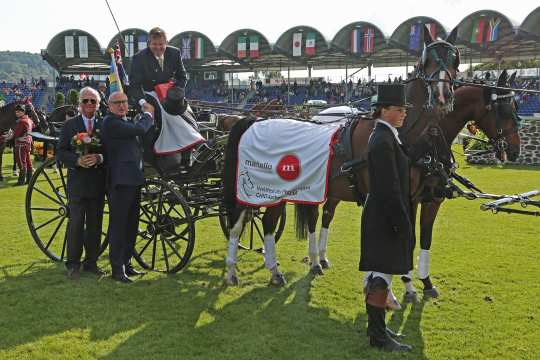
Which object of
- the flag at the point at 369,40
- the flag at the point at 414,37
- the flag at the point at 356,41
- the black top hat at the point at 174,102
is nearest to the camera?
the black top hat at the point at 174,102

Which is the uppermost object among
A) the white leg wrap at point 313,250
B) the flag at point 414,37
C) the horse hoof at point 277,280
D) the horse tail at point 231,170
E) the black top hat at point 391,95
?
the flag at point 414,37

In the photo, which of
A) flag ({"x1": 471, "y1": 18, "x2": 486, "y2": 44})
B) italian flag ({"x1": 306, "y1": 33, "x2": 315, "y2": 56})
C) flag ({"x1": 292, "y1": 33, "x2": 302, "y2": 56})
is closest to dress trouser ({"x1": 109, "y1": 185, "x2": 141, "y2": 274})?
flag ({"x1": 471, "y1": 18, "x2": 486, "y2": 44})

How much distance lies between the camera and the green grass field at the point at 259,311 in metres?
4.29

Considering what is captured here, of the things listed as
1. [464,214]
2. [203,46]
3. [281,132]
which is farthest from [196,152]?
[203,46]

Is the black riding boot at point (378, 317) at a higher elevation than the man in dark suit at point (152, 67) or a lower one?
lower

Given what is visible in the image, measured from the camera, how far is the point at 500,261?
22.7 ft

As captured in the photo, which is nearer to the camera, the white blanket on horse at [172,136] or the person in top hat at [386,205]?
the person in top hat at [386,205]

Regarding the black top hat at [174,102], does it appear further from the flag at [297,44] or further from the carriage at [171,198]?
the flag at [297,44]

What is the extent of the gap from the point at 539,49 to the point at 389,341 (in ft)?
128

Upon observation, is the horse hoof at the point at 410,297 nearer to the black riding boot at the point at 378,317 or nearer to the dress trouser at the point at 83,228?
the black riding boot at the point at 378,317

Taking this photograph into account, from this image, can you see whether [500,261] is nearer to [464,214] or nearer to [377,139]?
[464,214]

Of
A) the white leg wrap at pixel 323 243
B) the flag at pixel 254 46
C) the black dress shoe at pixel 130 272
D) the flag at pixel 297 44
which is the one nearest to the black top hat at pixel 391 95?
the white leg wrap at pixel 323 243

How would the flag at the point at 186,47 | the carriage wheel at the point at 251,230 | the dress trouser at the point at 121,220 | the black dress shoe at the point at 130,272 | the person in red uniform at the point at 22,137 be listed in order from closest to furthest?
1. the dress trouser at the point at 121,220
2. the black dress shoe at the point at 130,272
3. the carriage wheel at the point at 251,230
4. the person in red uniform at the point at 22,137
5. the flag at the point at 186,47

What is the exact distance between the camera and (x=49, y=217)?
950 cm
